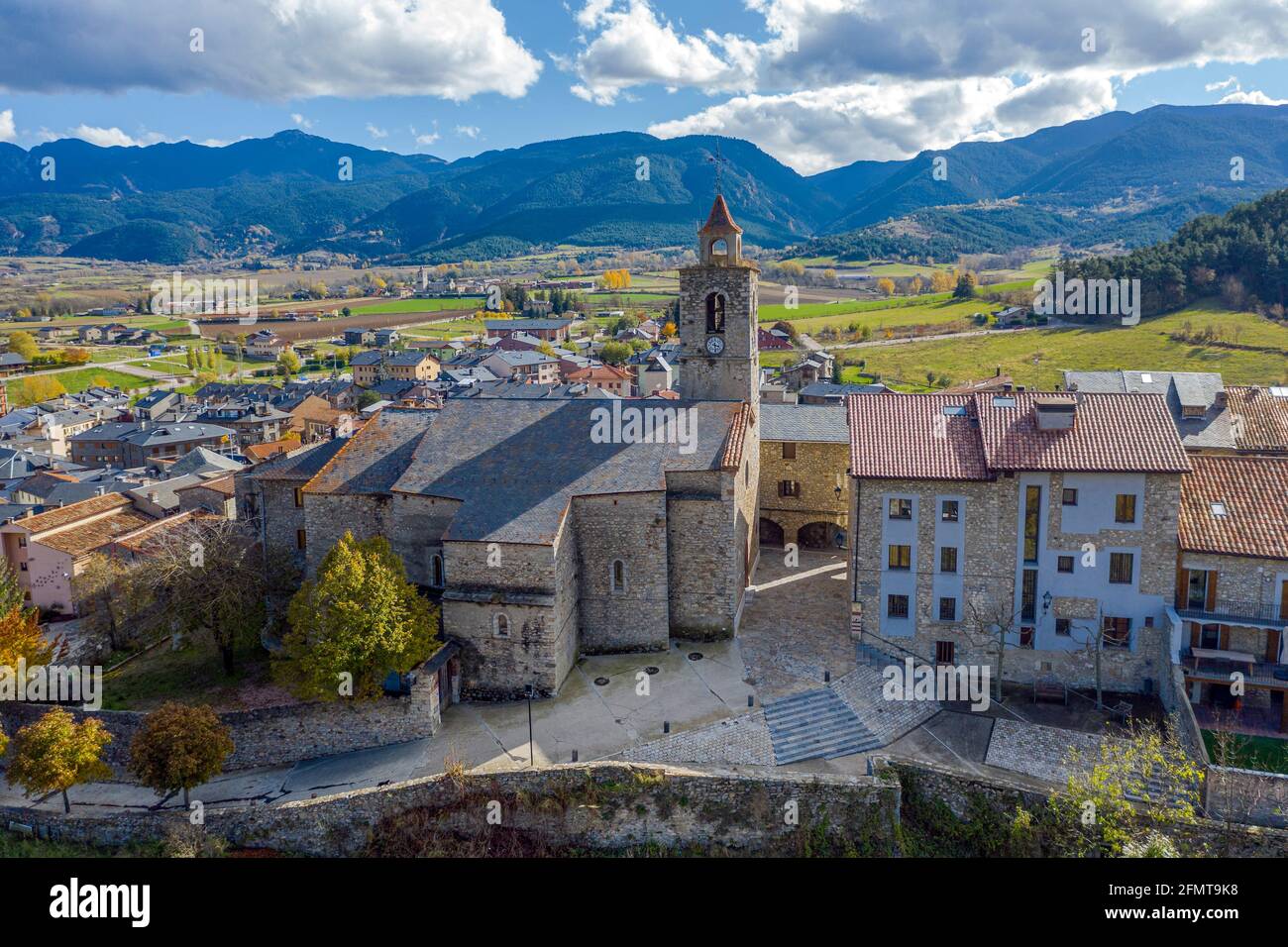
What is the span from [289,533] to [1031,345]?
97084mm

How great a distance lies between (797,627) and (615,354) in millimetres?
103687

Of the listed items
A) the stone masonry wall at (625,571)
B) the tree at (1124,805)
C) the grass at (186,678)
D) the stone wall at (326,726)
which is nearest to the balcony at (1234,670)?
the tree at (1124,805)

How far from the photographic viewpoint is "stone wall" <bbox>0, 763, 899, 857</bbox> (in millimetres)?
25047

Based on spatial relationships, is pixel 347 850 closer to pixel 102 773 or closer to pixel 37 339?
pixel 102 773

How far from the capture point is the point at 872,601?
1293 inches

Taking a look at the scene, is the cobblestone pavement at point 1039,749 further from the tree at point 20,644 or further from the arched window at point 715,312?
the tree at point 20,644

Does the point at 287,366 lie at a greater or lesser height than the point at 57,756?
greater

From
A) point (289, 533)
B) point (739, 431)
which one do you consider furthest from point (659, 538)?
point (289, 533)

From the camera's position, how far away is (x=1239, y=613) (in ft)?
96.8

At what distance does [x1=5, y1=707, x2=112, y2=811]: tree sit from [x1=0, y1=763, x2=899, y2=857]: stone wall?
18.7ft

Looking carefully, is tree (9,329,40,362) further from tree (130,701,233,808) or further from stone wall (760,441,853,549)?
stone wall (760,441,853,549)

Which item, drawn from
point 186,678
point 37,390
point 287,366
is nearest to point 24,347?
point 37,390

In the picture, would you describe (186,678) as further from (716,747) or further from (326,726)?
(716,747)
